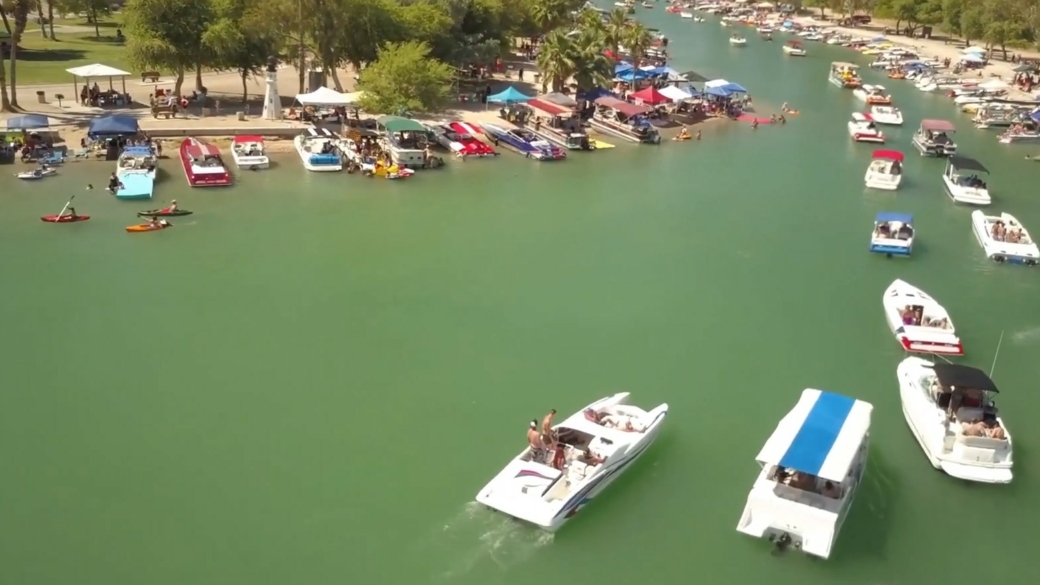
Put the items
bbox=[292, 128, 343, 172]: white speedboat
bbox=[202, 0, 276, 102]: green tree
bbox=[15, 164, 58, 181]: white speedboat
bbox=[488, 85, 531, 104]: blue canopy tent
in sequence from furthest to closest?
1. bbox=[488, 85, 531, 104]: blue canopy tent
2. bbox=[202, 0, 276, 102]: green tree
3. bbox=[292, 128, 343, 172]: white speedboat
4. bbox=[15, 164, 58, 181]: white speedboat

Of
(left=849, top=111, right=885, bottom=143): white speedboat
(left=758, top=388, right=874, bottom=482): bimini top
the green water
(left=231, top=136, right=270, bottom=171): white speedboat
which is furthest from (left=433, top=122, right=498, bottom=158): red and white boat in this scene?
(left=758, top=388, right=874, bottom=482): bimini top

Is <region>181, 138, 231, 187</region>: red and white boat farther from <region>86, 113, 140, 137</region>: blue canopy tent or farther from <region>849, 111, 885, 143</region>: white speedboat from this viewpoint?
<region>849, 111, 885, 143</region>: white speedboat

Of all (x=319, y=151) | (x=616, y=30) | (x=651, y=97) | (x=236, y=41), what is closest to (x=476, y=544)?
(x=319, y=151)

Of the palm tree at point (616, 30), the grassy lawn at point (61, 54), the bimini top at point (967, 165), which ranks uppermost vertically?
the palm tree at point (616, 30)

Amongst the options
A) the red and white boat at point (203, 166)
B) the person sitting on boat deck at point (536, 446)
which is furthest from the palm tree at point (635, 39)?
the person sitting on boat deck at point (536, 446)

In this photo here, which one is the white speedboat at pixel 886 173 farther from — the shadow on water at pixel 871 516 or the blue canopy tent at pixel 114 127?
the blue canopy tent at pixel 114 127

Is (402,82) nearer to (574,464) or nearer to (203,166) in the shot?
(203,166)

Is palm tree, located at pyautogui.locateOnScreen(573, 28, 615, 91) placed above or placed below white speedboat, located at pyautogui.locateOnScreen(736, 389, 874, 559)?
above
